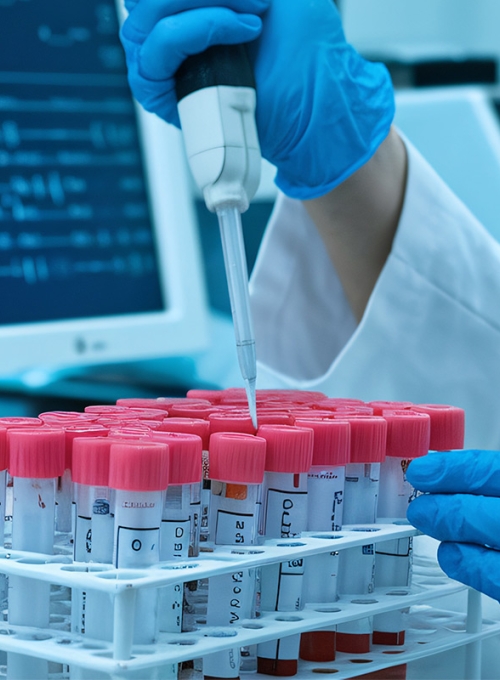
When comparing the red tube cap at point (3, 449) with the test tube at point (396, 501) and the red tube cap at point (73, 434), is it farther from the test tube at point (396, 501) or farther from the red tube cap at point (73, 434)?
the test tube at point (396, 501)

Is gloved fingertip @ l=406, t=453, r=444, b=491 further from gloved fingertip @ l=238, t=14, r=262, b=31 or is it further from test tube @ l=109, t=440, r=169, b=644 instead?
gloved fingertip @ l=238, t=14, r=262, b=31

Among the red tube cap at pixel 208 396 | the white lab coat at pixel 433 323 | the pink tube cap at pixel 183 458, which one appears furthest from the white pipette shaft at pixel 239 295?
the white lab coat at pixel 433 323

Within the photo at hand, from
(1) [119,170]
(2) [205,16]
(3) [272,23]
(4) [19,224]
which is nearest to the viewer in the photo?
(2) [205,16]

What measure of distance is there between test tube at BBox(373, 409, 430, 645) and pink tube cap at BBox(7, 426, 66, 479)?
286 millimetres

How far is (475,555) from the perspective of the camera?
27.0 inches

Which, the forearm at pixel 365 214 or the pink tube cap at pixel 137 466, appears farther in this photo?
the forearm at pixel 365 214

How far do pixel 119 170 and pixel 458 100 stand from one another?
0.83 meters

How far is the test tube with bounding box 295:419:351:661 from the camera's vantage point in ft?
2.13

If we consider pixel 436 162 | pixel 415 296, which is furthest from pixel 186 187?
pixel 436 162

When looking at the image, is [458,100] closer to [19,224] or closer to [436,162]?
[436,162]

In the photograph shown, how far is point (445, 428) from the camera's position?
0.78 metres

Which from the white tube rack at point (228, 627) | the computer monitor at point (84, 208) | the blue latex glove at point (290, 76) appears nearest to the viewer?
the white tube rack at point (228, 627)

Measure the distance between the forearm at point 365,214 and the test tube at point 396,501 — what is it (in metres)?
0.51

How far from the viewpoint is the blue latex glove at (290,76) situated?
0.83 metres
